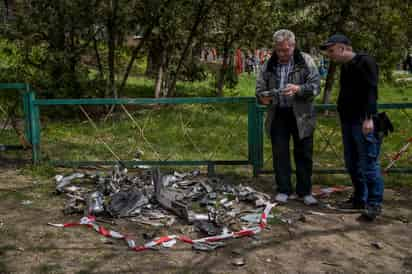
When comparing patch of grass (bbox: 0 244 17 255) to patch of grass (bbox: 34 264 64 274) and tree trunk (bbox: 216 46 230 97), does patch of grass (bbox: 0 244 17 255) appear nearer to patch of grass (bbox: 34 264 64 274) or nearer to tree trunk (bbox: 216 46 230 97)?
patch of grass (bbox: 34 264 64 274)

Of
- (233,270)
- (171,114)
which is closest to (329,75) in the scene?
(171,114)

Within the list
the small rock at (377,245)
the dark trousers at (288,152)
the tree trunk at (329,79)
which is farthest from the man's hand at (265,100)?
the tree trunk at (329,79)

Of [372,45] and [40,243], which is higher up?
[372,45]

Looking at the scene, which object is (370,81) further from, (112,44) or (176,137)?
(112,44)

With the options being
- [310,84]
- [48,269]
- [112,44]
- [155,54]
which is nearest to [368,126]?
[310,84]

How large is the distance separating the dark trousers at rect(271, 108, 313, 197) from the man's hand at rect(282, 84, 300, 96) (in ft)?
0.85

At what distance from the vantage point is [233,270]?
384 centimetres

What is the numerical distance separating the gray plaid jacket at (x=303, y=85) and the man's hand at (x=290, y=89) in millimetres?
58

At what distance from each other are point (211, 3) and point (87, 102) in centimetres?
614

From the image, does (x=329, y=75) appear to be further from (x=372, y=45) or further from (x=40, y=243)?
(x=40, y=243)

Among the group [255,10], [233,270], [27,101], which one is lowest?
[233,270]

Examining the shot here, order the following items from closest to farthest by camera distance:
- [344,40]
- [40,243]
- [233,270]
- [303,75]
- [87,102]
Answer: [233,270] → [40,243] → [344,40] → [303,75] → [87,102]

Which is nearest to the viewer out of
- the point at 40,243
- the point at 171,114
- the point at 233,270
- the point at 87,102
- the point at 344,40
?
the point at 233,270

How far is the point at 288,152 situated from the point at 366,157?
2.95 feet
